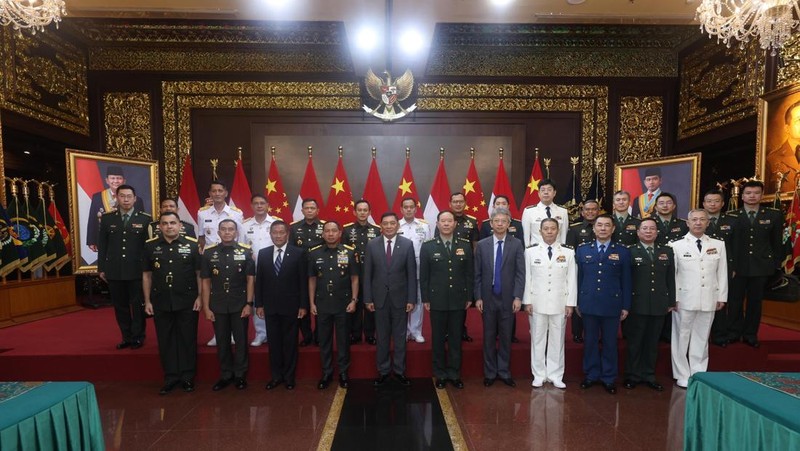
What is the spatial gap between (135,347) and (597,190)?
6584 millimetres

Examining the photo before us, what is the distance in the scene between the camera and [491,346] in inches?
135

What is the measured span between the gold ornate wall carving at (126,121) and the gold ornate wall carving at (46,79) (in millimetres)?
299

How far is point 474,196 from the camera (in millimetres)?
6301

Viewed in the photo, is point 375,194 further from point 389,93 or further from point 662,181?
point 662,181

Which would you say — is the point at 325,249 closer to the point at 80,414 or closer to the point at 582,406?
the point at 80,414

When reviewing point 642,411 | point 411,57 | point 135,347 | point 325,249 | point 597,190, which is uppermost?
point 411,57

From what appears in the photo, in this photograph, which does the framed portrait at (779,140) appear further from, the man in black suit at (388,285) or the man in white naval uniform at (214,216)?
the man in white naval uniform at (214,216)

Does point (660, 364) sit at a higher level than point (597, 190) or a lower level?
lower

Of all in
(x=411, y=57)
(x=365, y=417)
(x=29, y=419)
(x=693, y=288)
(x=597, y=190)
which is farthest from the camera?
(x=597, y=190)

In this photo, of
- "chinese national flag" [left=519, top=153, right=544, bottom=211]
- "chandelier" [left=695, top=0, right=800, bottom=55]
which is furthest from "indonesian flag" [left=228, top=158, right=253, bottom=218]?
"chandelier" [left=695, top=0, right=800, bottom=55]

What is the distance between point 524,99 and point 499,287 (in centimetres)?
443

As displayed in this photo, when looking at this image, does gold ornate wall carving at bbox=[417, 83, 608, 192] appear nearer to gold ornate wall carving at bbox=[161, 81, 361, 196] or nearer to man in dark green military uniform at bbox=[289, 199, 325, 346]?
gold ornate wall carving at bbox=[161, 81, 361, 196]

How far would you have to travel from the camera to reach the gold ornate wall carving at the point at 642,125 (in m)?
6.64

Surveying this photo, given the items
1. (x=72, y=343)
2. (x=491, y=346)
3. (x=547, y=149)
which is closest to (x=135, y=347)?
(x=72, y=343)
